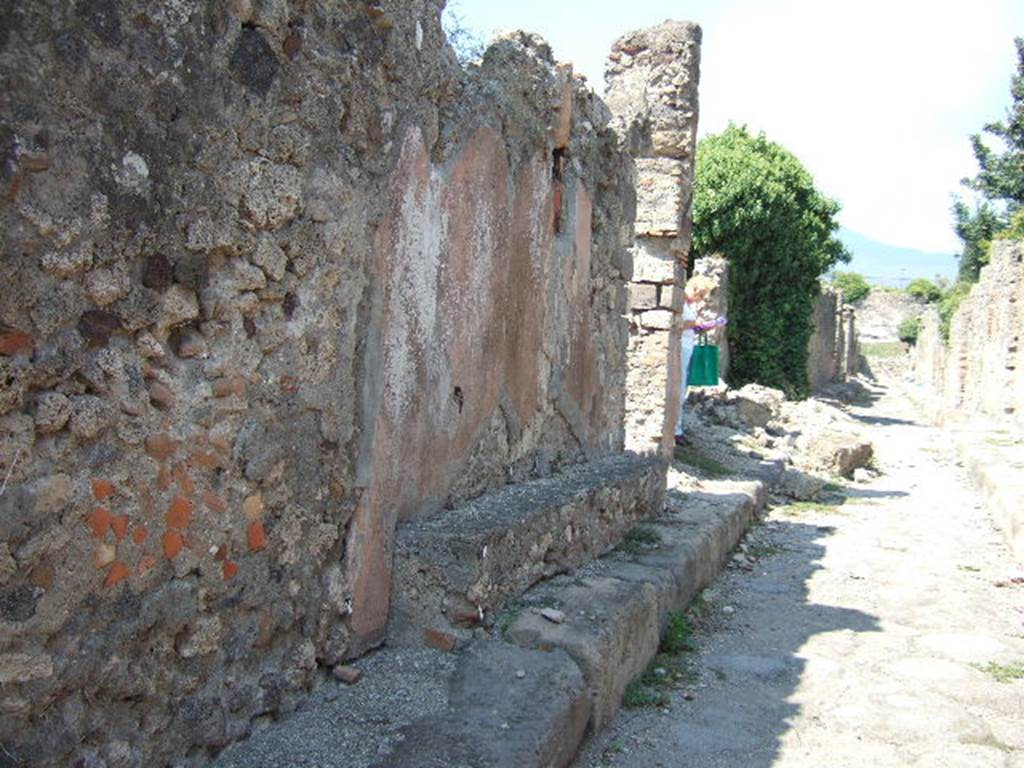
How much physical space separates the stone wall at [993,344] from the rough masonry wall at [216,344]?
1301cm

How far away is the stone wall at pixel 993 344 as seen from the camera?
48.8 ft

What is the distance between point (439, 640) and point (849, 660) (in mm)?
2017

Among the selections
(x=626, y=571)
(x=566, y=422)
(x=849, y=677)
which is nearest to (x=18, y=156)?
(x=626, y=571)

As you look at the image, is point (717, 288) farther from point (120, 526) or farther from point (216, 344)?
point (120, 526)

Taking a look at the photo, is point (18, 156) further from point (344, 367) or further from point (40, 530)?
point (344, 367)

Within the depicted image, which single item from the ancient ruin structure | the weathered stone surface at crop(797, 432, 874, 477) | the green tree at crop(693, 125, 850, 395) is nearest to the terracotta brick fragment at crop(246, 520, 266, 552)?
the weathered stone surface at crop(797, 432, 874, 477)

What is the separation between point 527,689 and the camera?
2537mm

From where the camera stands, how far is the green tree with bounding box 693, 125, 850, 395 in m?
13.2

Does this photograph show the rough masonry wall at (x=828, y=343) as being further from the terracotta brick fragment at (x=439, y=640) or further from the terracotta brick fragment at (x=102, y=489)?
the terracotta brick fragment at (x=102, y=489)

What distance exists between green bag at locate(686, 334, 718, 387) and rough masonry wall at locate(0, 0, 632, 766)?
580 centimetres

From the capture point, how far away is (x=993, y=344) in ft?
54.1

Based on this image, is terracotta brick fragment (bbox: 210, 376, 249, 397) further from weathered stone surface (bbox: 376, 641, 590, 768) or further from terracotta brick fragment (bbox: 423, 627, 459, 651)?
terracotta brick fragment (bbox: 423, 627, 459, 651)

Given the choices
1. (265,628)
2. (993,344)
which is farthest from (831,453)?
(993,344)

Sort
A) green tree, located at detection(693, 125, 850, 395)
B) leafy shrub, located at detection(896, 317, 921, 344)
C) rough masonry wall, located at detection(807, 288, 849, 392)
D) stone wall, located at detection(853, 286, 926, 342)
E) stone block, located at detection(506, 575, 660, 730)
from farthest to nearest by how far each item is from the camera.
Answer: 1. stone wall, located at detection(853, 286, 926, 342)
2. leafy shrub, located at detection(896, 317, 921, 344)
3. rough masonry wall, located at detection(807, 288, 849, 392)
4. green tree, located at detection(693, 125, 850, 395)
5. stone block, located at detection(506, 575, 660, 730)
